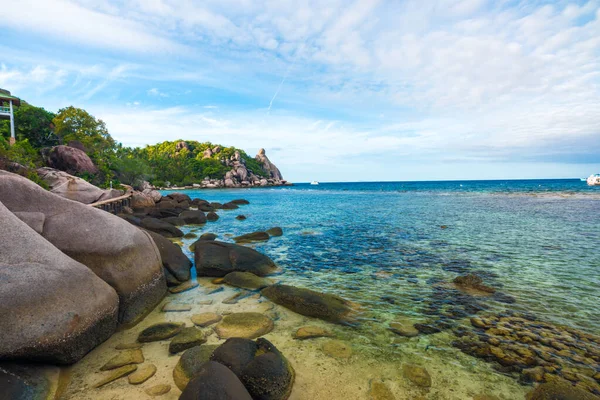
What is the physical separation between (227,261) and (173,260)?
1.79 meters

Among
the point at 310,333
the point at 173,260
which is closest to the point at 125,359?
the point at 310,333

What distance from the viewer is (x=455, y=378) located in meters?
4.70

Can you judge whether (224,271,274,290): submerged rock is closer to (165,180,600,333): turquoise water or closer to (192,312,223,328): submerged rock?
(165,180,600,333): turquoise water

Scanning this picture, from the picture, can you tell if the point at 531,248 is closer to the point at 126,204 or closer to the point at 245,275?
the point at 245,275

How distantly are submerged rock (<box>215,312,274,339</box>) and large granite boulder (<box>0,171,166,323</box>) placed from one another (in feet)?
6.92

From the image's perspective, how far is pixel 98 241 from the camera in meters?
6.33

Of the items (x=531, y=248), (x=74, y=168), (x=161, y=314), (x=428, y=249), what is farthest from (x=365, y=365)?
(x=74, y=168)

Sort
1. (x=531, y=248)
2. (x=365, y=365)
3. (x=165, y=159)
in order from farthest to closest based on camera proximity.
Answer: (x=165, y=159) < (x=531, y=248) < (x=365, y=365)

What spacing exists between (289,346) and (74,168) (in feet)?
141

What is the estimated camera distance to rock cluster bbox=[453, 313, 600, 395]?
15.7ft

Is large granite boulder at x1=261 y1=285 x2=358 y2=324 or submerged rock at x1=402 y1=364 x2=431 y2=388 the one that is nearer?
submerged rock at x1=402 y1=364 x2=431 y2=388

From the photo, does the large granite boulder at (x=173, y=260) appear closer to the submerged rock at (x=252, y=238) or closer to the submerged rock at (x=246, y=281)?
the submerged rock at (x=246, y=281)

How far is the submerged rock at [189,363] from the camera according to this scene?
172 inches

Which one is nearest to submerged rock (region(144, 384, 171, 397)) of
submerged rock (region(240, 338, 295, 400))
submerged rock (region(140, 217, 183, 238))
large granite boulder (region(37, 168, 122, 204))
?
submerged rock (region(240, 338, 295, 400))
